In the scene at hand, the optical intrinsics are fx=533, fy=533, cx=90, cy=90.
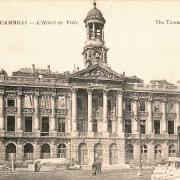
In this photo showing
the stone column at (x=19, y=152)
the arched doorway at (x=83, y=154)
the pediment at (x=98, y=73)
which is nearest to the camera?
the stone column at (x=19, y=152)

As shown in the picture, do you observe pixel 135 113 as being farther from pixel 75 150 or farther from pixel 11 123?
pixel 11 123

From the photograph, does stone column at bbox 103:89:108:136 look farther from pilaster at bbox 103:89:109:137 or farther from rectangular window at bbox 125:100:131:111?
rectangular window at bbox 125:100:131:111

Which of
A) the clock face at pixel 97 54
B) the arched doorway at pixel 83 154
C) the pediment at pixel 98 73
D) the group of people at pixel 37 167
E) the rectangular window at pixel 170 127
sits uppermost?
the clock face at pixel 97 54

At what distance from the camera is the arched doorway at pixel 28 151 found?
50344mm

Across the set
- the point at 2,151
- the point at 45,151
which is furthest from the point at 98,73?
the point at 2,151

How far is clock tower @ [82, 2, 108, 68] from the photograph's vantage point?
5297cm

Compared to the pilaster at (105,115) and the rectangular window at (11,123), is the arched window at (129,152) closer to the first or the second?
the pilaster at (105,115)

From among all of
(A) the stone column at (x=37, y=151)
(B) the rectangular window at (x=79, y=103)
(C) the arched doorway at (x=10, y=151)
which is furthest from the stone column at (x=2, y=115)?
(B) the rectangular window at (x=79, y=103)

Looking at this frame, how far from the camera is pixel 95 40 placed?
54.4 metres

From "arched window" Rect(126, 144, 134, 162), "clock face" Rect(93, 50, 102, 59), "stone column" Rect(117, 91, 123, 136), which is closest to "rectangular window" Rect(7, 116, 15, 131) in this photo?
"stone column" Rect(117, 91, 123, 136)

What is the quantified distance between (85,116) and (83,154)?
3.73 m

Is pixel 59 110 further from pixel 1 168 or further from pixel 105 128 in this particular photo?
pixel 1 168

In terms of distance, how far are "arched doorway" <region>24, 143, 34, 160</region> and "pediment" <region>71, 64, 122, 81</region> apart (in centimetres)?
785

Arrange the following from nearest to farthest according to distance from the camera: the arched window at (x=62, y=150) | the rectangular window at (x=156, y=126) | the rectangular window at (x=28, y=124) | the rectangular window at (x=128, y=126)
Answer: the rectangular window at (x=28, y=124), the arched window at (x=62, y=150), the rectangular window at (x=128, y=126), the rectangular window at (x=156, y=126)
